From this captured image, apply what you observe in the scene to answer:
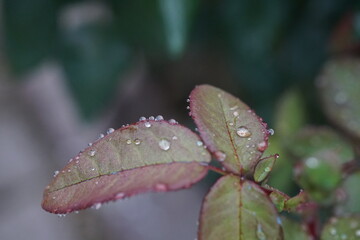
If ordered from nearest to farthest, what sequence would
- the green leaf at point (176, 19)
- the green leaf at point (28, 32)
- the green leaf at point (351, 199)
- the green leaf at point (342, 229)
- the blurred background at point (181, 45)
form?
the green leaf at point (342, 229), the green leaf at point (351, 199), the green leaf at point (176, 19), the blurred background at point (181, 45), the green leaf at point (28, 32)

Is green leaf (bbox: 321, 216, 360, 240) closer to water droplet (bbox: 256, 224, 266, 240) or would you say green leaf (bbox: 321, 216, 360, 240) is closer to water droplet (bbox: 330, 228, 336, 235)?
water droplet (bbox: 330, 228, 336, 235)

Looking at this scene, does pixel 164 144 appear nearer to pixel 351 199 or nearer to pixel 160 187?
pixel 160 187

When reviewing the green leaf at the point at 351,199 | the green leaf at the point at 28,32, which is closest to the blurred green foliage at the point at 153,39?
the green leaf at the point at 28,32

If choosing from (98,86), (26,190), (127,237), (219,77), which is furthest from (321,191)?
(26,190)

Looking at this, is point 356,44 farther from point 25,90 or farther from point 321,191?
point 25,90

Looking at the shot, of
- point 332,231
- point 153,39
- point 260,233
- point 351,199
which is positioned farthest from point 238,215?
point 153,39

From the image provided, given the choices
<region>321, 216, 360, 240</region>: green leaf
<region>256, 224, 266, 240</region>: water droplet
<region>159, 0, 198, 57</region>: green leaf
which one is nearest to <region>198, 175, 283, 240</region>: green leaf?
<region>256, 224, 266, 240</region>: water droplet

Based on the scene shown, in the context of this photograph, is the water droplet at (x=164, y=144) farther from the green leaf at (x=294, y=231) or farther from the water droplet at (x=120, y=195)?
the green leaf at (x=294, y=231)
